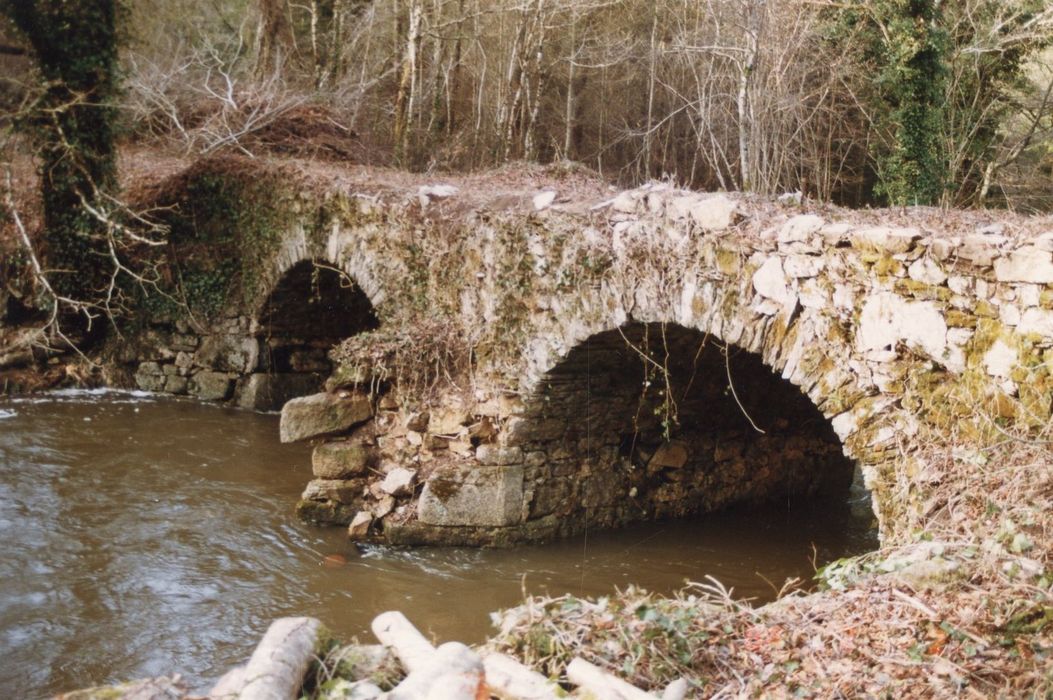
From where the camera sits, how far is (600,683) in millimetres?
3193

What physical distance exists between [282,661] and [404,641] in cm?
57

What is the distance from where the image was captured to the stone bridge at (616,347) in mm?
4738

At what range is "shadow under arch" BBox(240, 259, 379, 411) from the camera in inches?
454

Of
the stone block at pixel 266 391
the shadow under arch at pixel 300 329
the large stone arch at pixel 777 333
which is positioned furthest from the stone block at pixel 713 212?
the stone block at pixel 266 391

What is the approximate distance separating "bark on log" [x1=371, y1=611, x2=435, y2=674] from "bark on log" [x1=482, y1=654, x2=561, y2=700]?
0.25m

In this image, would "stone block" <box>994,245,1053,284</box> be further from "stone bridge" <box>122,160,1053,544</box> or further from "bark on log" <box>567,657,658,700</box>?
"bark on log" <box>567,657,658,700</box>

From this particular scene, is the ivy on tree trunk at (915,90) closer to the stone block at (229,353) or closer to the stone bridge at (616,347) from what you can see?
the stone bridge at (616,347)

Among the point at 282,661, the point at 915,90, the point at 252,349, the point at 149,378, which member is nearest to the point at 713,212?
the point at 282,661

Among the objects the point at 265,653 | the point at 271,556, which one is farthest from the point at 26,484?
the point at 265,653

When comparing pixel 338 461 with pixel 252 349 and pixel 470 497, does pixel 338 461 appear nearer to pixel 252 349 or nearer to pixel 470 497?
pixel 470 497

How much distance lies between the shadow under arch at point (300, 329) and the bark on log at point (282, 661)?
26.2 ft

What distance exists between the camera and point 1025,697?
3.08 m

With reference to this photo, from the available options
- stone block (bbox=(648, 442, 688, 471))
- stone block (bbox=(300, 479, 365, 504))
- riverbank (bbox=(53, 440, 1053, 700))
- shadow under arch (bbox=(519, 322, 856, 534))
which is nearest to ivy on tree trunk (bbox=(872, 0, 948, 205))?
shadow under arch (bbox=(519, 322, 856, 534))

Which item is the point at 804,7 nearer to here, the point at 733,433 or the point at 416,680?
the point at 733,433
